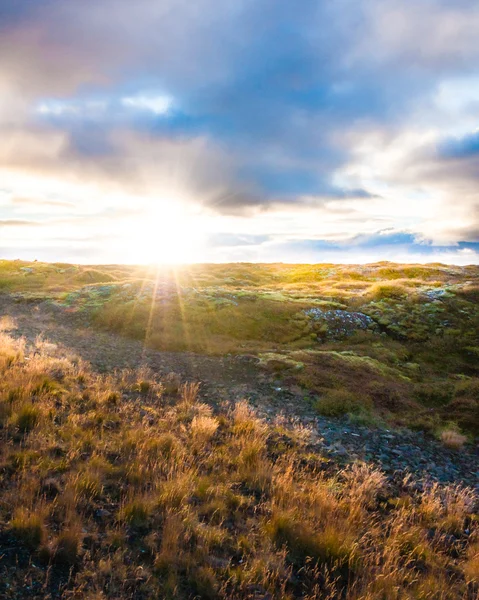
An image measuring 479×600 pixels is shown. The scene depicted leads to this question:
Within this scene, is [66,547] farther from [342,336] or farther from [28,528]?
[342,336]

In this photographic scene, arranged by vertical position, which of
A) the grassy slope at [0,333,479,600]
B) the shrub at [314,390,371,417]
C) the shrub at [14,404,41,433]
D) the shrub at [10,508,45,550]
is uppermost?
the shrub at [14,404,41,433]

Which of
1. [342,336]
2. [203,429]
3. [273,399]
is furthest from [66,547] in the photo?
[342,336]

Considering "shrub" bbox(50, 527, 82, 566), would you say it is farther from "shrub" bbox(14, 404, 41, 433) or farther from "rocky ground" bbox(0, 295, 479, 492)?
"rocky ground" bbox(0, 295, 479, 492)

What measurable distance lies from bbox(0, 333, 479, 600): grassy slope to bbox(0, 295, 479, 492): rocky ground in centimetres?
153

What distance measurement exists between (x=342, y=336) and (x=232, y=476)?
22.3 metres

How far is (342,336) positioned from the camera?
2905cm

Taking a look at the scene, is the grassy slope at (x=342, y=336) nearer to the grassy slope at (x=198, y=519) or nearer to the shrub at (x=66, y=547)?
the grassy slope at (x=198, y=519)

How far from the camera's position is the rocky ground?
11.1 meters

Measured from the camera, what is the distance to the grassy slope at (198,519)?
5.32 meters

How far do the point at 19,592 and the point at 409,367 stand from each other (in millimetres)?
22913

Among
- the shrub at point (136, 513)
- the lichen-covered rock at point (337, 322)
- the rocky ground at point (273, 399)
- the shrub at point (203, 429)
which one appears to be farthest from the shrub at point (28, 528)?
the lichen-covered rock at point (337, 322)

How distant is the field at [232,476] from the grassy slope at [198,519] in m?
0.03

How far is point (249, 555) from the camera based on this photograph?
6.03 meters

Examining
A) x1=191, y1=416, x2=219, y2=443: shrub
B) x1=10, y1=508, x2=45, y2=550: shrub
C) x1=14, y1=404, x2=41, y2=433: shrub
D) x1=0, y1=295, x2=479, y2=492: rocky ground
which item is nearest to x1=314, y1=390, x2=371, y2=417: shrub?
x1=0, y1=295, x2=479, y2=492: rocky ground
